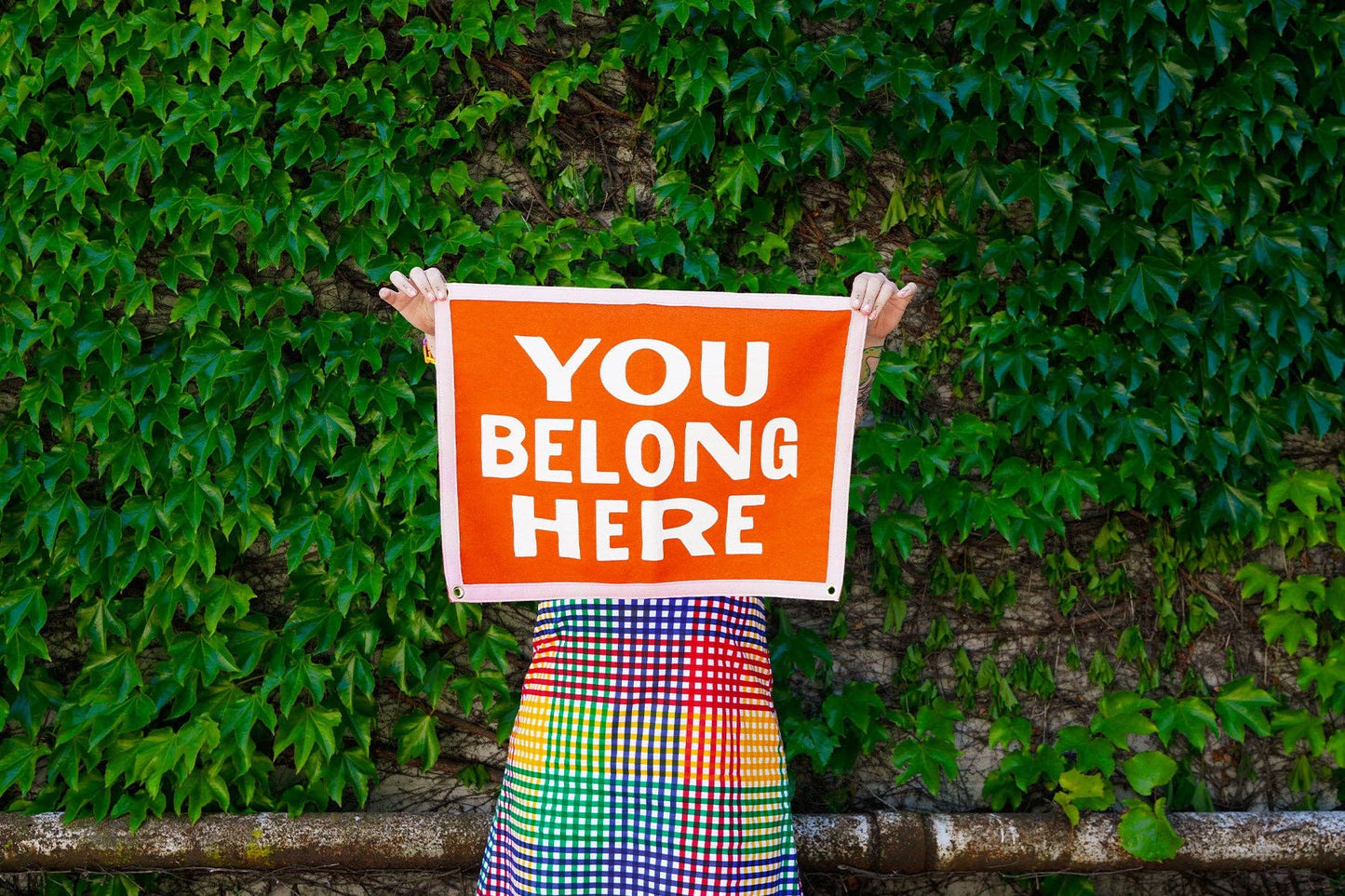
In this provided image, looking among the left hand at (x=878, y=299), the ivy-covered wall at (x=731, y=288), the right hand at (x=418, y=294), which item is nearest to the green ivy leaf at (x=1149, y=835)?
the ivy-covered wall at (x=731, y=288)

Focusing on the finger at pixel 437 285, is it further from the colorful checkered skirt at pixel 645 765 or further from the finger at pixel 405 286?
the colorful checkered skirt at pixel 645 765

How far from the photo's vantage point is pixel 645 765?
1778 mm

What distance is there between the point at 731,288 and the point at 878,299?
0.99 meters

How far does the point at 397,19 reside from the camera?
113 inches

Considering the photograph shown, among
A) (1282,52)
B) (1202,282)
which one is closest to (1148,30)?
(1282,52)

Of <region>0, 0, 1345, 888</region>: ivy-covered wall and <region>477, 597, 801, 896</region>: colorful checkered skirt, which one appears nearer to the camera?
<region>477, 597, 801, 896</region>: colorful checkered skirt

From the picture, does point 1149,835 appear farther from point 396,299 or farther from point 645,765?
point 396,299

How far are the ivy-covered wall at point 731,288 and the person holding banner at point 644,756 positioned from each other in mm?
961

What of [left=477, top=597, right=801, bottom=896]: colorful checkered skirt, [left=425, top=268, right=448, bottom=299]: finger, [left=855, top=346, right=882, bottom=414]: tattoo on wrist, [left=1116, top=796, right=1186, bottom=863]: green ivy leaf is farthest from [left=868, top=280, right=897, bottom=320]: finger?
[left=1116, top=796, right=1186, bottom=863]: green ivy leaf

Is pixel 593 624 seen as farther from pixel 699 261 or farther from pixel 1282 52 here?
pixel 1282 52

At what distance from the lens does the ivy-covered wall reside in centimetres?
273

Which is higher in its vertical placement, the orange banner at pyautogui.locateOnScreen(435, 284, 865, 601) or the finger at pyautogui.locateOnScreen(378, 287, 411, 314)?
the finger at pyautogui.locateOnScreen(378, 287, 411, 314)

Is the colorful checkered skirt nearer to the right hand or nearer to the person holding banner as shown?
the person holding banner

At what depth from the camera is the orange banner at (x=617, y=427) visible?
5.98 feet
